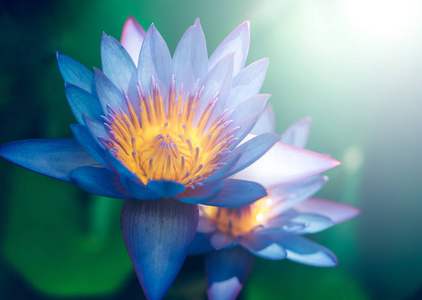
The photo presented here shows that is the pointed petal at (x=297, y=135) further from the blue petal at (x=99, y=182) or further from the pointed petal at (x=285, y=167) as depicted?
the blue petal at (x=99, y=182)

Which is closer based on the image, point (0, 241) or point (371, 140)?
point (0, 241)

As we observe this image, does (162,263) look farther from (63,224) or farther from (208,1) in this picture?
(208,1)

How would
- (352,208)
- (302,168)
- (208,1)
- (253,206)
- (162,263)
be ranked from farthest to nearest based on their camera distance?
(208,1) < (352,208) < (253,206) < (302,168) < (162,263)

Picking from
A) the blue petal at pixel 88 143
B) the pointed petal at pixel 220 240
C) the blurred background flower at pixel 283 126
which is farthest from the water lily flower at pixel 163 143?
the blurred background flower at pixel 283 126

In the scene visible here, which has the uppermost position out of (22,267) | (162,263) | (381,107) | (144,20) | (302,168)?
(144,20)

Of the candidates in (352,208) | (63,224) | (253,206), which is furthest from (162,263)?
(352,208)

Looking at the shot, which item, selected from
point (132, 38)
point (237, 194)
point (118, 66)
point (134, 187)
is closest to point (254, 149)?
point (237, 194)

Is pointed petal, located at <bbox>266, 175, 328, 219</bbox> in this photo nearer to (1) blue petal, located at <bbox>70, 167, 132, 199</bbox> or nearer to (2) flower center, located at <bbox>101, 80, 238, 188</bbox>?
(2) flower center, located at <bbox>101, 80, 238, 188</bbox>
